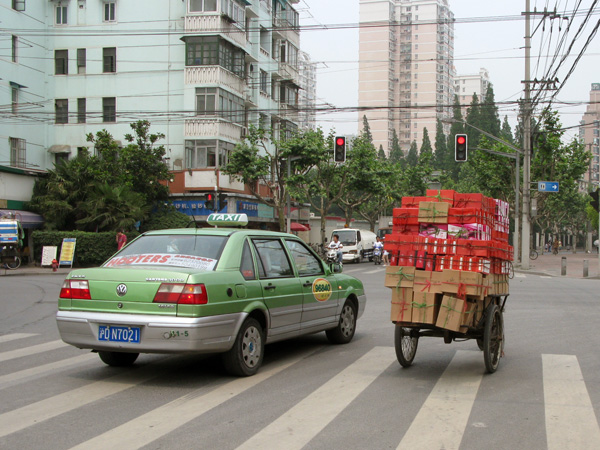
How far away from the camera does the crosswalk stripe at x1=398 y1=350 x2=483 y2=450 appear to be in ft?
15.9

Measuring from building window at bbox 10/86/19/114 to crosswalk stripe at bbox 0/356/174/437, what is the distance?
1264 inches

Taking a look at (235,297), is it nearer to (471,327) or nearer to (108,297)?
(108,297)

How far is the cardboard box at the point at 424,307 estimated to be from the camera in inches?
273

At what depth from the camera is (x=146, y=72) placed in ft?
124

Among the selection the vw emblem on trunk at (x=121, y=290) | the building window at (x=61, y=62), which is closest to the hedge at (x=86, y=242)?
the building window at (x=61, y=62)

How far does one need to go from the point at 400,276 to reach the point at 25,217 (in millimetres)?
26998

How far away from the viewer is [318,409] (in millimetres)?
5688

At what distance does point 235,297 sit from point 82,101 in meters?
34.7

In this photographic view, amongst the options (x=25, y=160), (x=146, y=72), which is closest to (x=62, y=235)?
(x=25, y=160)

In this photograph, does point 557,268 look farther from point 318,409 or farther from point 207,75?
point 318,409

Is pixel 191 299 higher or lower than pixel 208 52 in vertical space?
lower

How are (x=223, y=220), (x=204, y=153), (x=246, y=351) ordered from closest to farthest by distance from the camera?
(x=246, y=351)
(x=223, y=220)
(x=204, y=153)

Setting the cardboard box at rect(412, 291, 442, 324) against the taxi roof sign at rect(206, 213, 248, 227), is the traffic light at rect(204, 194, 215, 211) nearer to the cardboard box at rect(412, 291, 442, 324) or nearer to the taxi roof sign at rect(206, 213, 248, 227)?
the taxi roof sign at rect(206, 213, 248, 227)

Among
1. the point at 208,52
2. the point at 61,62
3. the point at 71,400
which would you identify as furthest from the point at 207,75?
the point at 71,400
